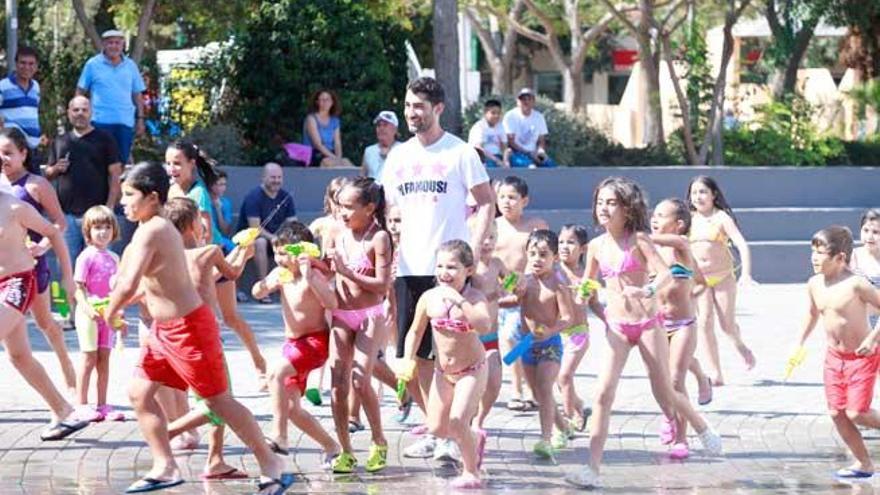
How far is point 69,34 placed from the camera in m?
31.6

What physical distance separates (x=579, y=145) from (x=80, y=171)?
8617mm

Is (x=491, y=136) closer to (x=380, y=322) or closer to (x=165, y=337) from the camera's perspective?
(x=380, y=322)

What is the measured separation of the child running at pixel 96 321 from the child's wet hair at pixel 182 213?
4.68 ft

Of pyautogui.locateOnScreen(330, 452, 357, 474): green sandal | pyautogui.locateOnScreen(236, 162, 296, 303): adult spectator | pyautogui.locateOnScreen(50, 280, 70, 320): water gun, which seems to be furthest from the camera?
pyautogui.locateOnScreen(236, 162, 296, 303): adult spectator

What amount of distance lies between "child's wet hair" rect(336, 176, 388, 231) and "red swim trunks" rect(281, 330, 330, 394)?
2.23 feet

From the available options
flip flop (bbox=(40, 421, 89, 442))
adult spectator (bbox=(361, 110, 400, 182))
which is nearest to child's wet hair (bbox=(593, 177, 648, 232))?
flip flop (bbox=(40, 421, 89, 442))

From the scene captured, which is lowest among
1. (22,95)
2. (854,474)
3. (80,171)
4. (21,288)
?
(854,474)

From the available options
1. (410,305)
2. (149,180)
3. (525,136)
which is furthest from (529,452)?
(525,136)

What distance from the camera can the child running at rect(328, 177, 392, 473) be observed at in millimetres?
9102

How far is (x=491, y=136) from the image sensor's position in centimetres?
2061

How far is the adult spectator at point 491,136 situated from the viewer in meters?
20.4

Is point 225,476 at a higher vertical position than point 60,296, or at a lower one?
lower

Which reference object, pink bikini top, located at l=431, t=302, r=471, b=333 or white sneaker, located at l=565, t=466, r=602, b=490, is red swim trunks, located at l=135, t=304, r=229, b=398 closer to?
pink bikini top, located at l=431, t=302, r=471, b=333

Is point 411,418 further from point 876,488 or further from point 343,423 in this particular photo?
point 876,488
